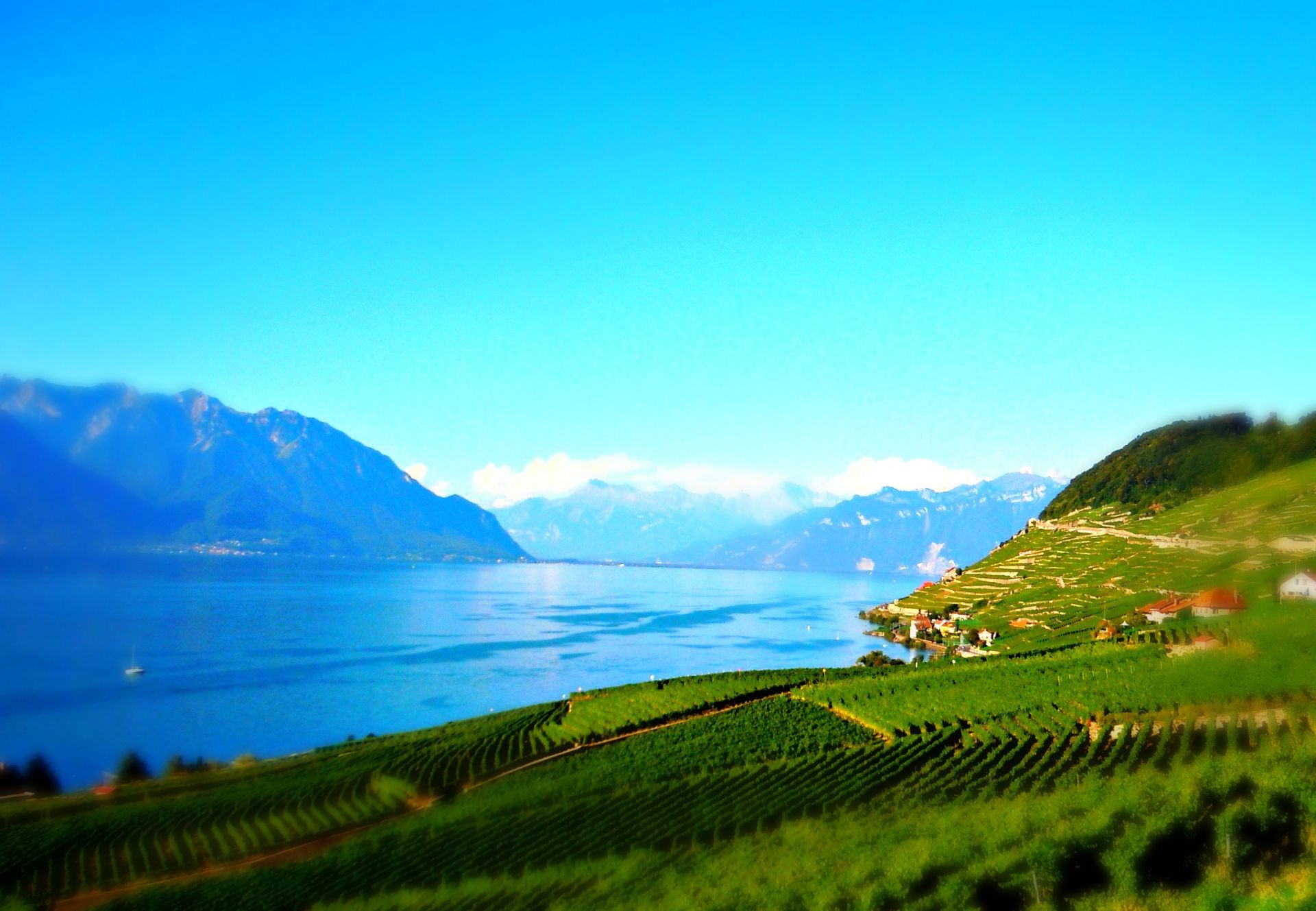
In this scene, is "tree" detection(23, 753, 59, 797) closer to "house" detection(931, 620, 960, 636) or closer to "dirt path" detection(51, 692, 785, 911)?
"dirt path" detection(51, 692, 785, 911)

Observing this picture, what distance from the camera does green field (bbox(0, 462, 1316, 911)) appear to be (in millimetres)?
14445

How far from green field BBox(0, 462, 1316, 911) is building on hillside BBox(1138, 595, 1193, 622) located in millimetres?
693

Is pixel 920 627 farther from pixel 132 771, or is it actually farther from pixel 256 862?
pixel 256 862

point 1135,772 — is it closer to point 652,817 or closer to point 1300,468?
point 1300,468

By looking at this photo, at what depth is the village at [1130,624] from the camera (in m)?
20.6

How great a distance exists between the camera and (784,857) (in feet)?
65.8

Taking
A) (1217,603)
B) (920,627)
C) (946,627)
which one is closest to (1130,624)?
(1217,603)

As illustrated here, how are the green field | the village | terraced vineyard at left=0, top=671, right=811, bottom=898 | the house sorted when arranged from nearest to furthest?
the green field < the village < terraced vineyard at left=0, top=671, right=811, bottom=898 < the house

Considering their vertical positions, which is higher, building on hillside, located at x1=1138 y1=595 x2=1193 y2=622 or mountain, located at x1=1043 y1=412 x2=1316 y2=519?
mountain, located at x1=1043 y1=412 x2=1316 y2=519

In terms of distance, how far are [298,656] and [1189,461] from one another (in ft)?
256

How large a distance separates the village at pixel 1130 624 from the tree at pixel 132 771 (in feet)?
153

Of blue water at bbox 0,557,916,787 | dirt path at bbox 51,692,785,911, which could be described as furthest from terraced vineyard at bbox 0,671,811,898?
blue water at bbox 0,557,916,787

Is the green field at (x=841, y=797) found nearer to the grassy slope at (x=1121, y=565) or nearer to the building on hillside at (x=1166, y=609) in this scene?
the grassy slope at (x=1121, y=565)

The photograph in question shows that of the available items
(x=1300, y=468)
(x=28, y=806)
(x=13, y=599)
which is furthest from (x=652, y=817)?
(x=13, y=599)
